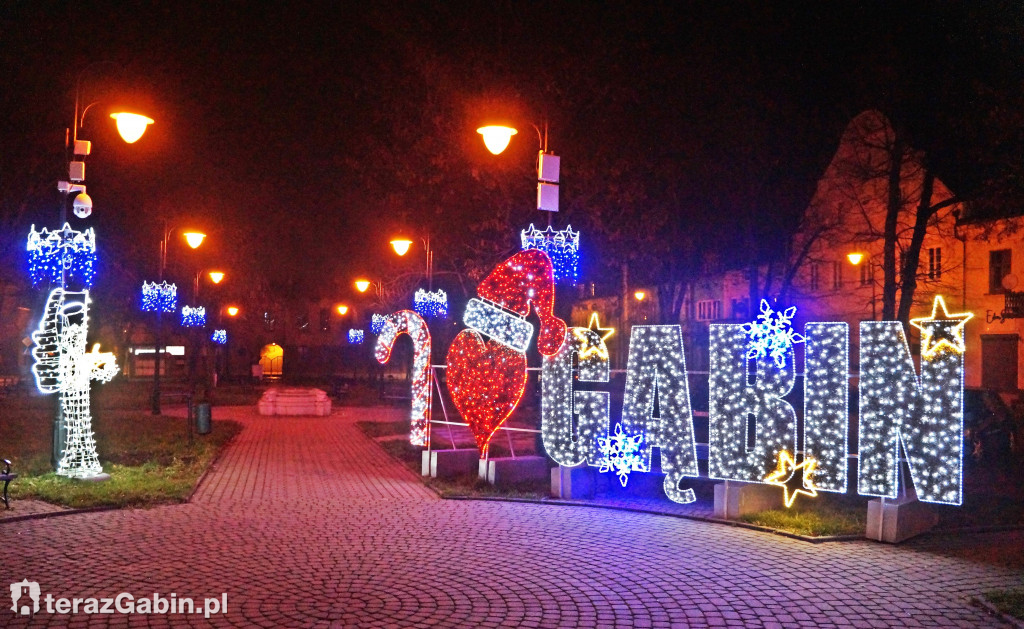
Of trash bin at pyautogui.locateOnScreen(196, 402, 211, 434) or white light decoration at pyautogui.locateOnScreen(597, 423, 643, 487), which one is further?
trash bin at pyautogui.locateOnScreen(196, 402, 211, 434)

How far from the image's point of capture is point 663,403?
42.7ft

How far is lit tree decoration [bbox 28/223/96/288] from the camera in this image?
14352 mm

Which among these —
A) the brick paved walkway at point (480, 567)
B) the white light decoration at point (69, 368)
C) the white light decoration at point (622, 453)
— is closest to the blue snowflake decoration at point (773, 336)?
the white light decoration at point (622, 453)

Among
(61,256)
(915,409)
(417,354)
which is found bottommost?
(915,409)

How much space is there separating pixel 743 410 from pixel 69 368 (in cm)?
1080

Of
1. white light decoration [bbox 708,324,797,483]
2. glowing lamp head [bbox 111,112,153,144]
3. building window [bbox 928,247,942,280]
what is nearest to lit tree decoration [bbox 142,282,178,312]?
glowing lamp head [bbox 111,112,153,144]

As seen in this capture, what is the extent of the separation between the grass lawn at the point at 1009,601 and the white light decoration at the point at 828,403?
2.87 meters

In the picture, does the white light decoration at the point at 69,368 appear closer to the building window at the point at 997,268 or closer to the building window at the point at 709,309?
the building window at the point at 997,268

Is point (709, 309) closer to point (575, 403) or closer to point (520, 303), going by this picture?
point (520, 303)

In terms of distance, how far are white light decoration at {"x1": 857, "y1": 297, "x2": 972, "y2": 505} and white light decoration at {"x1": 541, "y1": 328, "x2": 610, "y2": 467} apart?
13.0ft

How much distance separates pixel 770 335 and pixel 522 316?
4.31 meters

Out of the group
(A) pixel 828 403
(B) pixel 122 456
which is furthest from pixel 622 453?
(B) pixel 122 456

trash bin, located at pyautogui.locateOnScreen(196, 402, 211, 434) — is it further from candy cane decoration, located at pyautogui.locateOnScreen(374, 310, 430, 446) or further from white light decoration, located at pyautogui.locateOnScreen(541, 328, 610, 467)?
white light decoration, located at pyautogui.locateOnScreen(541, 328, 610, 467)

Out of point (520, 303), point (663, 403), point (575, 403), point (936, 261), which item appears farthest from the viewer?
point (936, 261)
